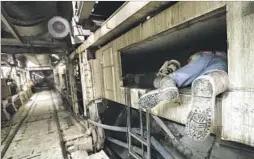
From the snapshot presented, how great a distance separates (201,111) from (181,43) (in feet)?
4.30

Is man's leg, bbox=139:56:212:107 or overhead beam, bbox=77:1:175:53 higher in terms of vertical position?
overhead beam, bbox=77:1:175:53

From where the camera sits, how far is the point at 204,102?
0.91 metres

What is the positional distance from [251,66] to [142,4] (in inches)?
37.4

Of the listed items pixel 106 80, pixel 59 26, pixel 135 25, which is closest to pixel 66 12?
pixel 59 26

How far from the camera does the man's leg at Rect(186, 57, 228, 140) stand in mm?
880

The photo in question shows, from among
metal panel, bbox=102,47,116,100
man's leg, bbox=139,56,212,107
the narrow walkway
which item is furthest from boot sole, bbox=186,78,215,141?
the narrow walkway

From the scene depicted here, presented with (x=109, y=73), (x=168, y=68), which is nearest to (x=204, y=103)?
(x=168, y=68)

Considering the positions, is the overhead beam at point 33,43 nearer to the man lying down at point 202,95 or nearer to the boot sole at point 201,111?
the man lying down at point 202,95

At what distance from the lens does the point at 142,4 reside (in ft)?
4.38

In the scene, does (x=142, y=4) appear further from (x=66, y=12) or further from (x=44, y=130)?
(x=44, y=130)

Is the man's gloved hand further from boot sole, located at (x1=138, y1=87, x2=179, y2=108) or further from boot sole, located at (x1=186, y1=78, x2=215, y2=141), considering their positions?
boot sole, located at (x1=186, y1=78, x2=215, y2=141)

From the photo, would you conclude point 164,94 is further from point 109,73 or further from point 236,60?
point 109,73

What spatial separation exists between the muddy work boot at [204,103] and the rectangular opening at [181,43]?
47 cm

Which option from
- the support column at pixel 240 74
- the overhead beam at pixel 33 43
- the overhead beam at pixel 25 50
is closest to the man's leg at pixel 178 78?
the support column at pixel 240 74
